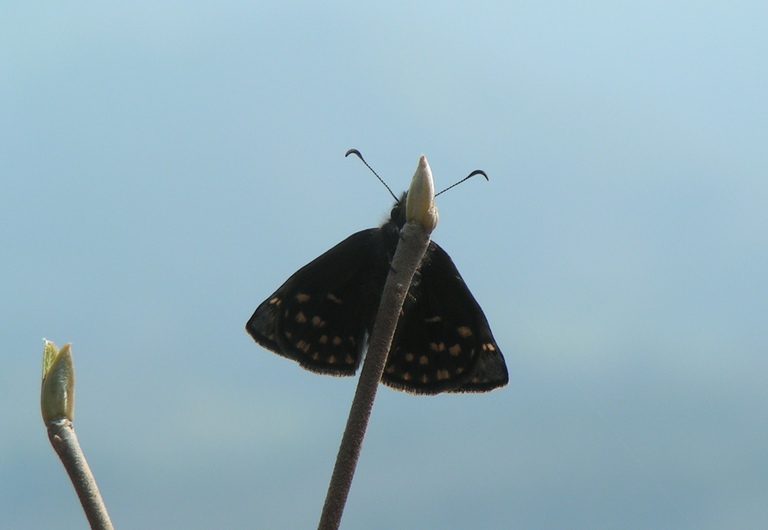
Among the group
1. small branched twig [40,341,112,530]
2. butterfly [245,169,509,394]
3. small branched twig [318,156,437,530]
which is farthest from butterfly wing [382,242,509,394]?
small branched twig [40,341,112,530]

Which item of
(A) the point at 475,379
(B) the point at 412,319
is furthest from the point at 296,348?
(A) the point at 475,379

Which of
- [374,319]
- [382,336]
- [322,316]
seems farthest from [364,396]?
[322,316]

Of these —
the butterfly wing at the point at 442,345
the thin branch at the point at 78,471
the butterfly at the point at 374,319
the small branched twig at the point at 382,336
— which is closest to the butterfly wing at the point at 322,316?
the butterfly at the point at 374,319

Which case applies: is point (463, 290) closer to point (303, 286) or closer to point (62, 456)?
point (303, 286)

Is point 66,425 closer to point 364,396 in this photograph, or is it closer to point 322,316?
point 364,396

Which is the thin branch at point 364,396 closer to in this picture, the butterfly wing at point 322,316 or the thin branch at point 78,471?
the thin branch at point 78,471

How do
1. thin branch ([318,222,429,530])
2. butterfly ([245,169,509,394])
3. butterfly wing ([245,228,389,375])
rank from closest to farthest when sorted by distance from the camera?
thin branch ([318,222,429,530]) → butterfly ([245,169,509,394]) → butterfly wing ([245,228,389,375])

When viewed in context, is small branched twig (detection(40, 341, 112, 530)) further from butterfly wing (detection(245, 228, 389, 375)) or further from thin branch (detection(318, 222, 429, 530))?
butterfly wing (detection(245, 228, 389, 375))
